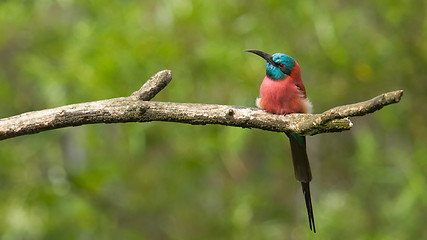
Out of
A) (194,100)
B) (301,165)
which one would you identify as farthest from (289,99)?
(194,100)

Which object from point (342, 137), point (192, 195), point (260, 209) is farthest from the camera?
point (342, 137)

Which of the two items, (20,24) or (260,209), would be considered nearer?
(20,24)

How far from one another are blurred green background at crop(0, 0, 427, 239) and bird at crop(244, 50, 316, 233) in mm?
1407

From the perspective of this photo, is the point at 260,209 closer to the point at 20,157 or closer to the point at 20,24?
the point at 20,157

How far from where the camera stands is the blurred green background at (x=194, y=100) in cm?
385

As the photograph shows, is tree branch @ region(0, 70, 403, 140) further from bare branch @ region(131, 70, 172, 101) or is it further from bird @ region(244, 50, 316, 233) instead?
bird @ region(244, 50, 316, 233)

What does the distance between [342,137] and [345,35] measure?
2.69 m

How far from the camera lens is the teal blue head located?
2338 mm

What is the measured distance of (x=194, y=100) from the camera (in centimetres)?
442

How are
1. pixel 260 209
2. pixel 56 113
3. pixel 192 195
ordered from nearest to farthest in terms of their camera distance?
pixel 56 113 < pixel 260 209 < pixel 192 195

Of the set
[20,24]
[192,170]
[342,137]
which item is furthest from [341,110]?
[342,137]

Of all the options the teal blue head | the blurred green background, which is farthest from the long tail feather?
the blurred green background

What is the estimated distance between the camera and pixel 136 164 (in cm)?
556

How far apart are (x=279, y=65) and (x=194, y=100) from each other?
2.13 metres
